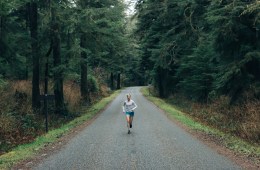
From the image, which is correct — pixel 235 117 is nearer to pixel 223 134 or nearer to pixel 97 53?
pixel 223 134

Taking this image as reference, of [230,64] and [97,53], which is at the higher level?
[97,53]

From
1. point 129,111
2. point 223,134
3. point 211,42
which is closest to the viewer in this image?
point 223,134

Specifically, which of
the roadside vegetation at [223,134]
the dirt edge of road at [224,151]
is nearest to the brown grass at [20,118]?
the dirt edge of road at [224,151]

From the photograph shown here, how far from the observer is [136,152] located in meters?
11.9

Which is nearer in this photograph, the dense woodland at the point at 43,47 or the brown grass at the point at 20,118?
the brown grass at the point at 20,118

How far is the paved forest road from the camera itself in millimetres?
9977

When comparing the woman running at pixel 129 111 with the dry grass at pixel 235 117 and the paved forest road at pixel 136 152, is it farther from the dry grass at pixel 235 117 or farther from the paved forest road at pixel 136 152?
the dry grass at pixel 235 117

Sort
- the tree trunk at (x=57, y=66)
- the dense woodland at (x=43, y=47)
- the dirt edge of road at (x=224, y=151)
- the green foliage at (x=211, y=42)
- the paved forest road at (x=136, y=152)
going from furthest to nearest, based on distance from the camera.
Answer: the tree trunk at (x=57, y=66) → the dense woodland at (x=43, y=47) → the green foliage at (x=211, y=42) → the paved forest road at (x=136, y=152) → the dirt edge of road at (x=224, y=151)

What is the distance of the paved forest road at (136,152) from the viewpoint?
32.7 feet

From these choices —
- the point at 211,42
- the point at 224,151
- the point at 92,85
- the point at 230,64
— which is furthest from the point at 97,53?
the point at 224,151

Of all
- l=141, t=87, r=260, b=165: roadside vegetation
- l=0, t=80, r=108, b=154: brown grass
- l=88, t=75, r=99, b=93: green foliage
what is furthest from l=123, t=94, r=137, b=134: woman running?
l=88, t=75, r=99, b=93: green foliage

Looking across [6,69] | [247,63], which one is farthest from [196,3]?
[6,69]

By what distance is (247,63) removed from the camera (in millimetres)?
19234

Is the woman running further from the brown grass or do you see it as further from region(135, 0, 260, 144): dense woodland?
region(135, 0, 260, 144): dense woodland
